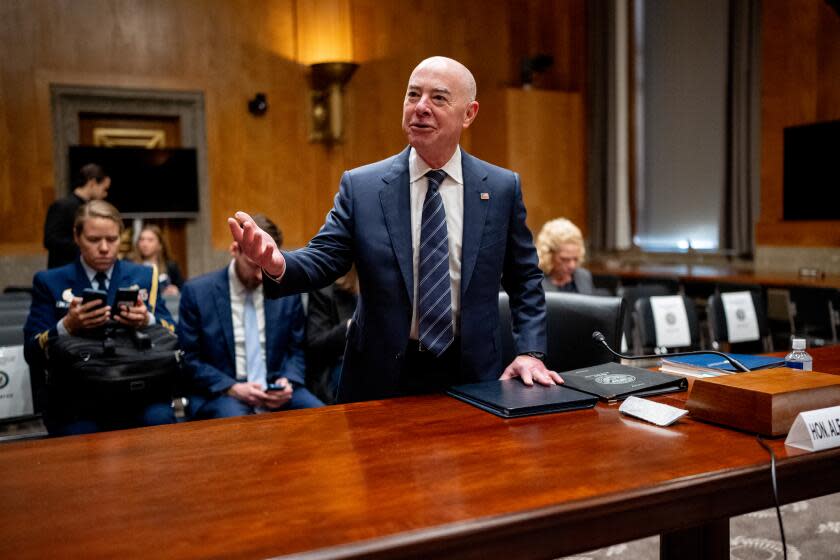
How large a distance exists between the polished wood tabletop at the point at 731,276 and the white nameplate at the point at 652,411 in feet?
13.0

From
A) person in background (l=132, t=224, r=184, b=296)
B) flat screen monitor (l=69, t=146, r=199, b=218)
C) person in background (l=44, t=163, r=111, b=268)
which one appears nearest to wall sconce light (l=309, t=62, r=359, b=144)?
flat screen monitor (l=69, t=146, r=199, b=218)

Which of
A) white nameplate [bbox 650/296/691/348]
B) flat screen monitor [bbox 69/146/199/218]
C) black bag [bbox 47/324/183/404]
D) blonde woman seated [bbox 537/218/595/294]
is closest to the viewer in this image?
black bag [bbox 47/324/183/404]

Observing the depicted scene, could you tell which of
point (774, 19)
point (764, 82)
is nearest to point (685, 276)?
point (764, 82)

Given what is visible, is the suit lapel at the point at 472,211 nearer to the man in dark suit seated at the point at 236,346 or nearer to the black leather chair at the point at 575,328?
the black leather chair at the point at 575,328

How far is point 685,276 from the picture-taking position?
20.1 feet

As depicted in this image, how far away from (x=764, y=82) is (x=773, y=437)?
624cm

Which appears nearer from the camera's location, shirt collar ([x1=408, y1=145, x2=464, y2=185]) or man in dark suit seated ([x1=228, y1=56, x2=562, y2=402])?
man in dark suit seated ([x1=228, y1=56, x2=562, y2=402])

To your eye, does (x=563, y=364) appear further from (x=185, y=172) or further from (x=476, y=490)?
(x=185, y=172)

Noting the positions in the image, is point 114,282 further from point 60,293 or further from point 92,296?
point 92,296

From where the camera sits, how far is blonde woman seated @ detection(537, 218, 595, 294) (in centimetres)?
395

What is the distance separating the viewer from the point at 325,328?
331 centimetres

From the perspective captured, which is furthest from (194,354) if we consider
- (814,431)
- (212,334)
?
(814,431)

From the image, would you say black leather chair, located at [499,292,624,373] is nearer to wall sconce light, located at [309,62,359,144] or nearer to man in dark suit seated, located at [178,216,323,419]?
man in dark suit seated, located at [178,216,323,419]

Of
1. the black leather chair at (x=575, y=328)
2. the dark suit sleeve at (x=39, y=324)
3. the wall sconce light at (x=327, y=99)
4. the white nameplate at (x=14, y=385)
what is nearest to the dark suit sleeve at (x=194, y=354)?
the dark suit sleeve at (x=39, y=324)
